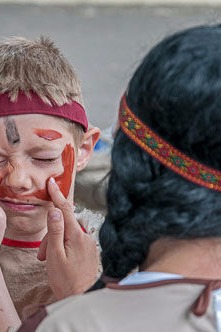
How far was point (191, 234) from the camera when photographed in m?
1.60

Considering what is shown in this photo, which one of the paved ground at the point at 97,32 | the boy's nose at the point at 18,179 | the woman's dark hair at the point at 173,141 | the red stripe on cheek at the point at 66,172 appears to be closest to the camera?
the woman's dark hair at the point at 173,141

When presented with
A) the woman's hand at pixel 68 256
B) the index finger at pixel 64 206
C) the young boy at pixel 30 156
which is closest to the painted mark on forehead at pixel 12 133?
the young boy at pixel 30 156

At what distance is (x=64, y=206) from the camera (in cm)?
234

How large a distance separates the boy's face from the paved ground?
193 inches

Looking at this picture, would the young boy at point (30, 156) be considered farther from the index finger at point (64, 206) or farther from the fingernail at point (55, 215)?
the fingernail at point (55, 215)

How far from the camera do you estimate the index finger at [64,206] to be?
2.25 m

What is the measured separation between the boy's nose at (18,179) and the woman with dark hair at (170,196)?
2.73 ft

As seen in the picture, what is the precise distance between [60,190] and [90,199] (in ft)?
0.89

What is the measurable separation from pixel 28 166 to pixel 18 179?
0.16 ft

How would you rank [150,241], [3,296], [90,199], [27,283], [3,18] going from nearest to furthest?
[150,241]
[3,296]
[27,283]
[90,199]
[3,18]

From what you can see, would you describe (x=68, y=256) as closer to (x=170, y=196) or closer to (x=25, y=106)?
(x=25, y=106)

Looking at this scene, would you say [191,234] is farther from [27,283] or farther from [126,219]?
[27,283]

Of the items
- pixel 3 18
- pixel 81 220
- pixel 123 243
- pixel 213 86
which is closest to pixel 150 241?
pixel 123 243

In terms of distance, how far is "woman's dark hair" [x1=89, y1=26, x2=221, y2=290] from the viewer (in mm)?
1564
